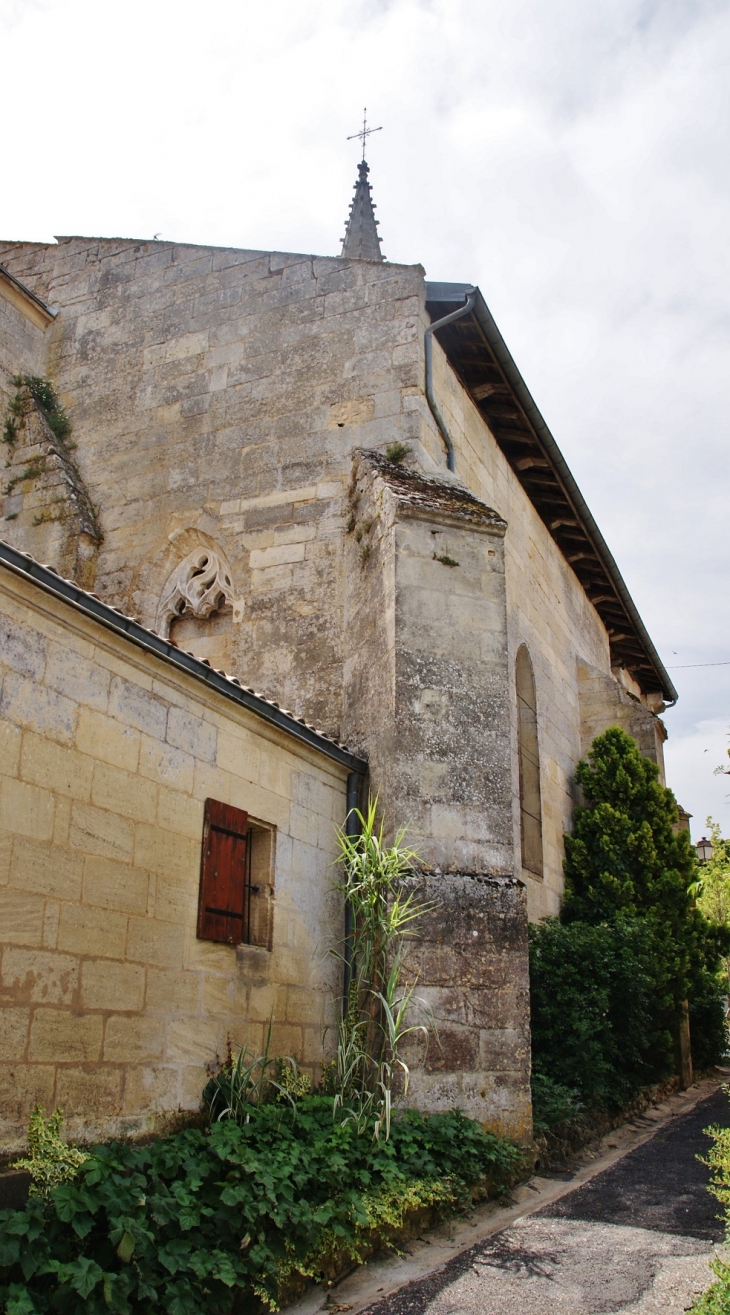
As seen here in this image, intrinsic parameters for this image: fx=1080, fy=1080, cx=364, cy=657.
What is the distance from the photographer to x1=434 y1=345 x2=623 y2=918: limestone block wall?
1009 centimetres

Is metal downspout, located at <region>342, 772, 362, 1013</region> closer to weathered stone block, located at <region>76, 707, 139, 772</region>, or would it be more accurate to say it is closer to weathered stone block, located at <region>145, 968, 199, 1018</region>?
weathered stone block, located at <region>145, 968, 199, 1018</region>

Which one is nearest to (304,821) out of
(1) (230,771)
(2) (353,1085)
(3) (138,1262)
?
(1) (230,771)

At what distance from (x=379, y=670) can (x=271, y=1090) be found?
275cm

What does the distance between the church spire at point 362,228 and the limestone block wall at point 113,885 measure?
14.3 metres

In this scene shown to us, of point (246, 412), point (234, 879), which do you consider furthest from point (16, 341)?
point (234, 879)

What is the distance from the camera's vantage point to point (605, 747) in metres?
12.4

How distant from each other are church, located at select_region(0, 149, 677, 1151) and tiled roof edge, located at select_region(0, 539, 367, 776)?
0.07 feet

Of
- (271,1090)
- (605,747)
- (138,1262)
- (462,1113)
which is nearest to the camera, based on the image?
(138,1262)

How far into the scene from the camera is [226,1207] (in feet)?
14.2

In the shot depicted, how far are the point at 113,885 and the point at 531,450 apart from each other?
817 centimetres

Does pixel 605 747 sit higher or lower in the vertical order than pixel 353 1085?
higher

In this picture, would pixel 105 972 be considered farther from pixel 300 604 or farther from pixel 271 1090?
pixel 300 604

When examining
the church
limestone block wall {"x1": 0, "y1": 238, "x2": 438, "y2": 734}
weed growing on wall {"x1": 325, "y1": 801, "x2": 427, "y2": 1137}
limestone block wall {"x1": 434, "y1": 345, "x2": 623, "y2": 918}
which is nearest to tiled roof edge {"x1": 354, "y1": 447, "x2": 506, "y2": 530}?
the church

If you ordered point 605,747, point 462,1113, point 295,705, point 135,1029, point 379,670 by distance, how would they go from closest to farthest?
point 135,1029 → point 462,1113 → point 379,670 → point 295,705 → point 605,747
